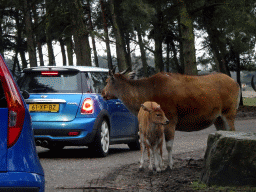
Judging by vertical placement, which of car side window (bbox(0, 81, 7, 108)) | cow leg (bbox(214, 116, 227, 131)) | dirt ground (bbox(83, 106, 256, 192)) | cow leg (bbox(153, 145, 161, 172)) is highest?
car side window (bbox(0, 81, 7, 108))

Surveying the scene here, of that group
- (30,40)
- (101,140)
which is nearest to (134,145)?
(101,140)

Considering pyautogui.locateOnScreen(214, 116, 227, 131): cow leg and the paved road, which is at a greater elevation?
pyautogui.locateOnScreen(214, 116, 227, 131): cow leg

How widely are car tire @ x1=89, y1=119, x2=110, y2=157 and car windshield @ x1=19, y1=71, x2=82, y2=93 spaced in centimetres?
83

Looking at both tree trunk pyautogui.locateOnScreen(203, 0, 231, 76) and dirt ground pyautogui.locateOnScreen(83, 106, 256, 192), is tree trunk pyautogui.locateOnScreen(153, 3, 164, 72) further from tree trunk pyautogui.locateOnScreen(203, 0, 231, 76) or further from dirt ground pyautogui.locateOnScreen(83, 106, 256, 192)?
dirt ground pyautogui.locateOnScreen(83, 106, 256, 192)

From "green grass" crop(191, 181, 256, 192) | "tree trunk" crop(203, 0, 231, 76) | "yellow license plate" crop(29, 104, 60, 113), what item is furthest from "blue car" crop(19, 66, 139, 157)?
"tree trunk" crop(203, 0, 231, 76)

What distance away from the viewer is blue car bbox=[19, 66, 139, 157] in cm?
1002

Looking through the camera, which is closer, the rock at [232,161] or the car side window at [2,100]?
the car side window at [2,100]

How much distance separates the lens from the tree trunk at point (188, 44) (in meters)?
23.5

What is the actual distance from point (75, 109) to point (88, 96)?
37 cm

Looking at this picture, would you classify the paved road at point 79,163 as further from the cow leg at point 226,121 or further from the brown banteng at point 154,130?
the cow leg at point 226,121

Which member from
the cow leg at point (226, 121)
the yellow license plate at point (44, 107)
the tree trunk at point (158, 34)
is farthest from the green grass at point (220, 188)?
the tree trunk at point (158, 34)

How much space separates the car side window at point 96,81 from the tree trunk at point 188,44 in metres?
12.5

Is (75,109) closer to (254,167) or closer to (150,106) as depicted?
(150,106)

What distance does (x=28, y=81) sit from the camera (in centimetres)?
1060
